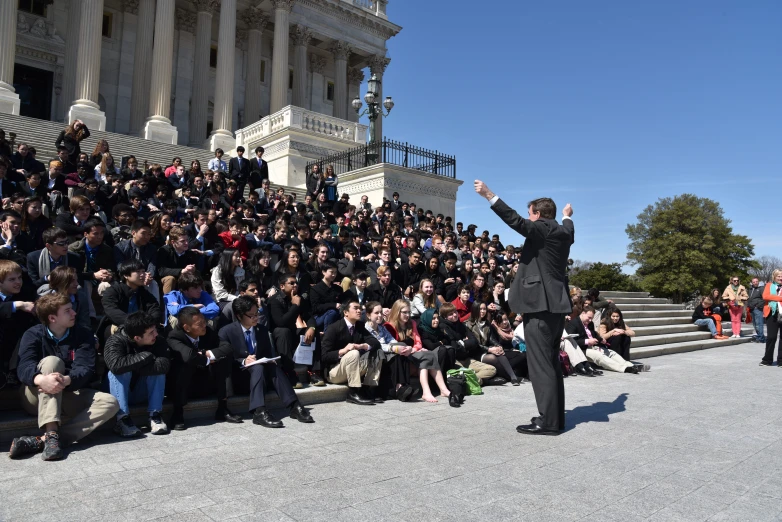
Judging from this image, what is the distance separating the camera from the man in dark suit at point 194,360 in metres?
5.70

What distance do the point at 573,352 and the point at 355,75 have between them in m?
35.1

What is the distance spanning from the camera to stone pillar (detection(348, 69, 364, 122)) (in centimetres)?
4062

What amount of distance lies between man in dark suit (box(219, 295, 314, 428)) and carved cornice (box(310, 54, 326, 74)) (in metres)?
35.3

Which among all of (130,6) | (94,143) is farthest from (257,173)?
(130,6)

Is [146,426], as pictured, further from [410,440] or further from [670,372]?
[670,372]

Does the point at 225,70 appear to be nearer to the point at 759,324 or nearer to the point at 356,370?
the point at 356,370

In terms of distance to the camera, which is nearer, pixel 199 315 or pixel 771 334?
pixel 199 315

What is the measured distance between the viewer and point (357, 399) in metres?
7.04

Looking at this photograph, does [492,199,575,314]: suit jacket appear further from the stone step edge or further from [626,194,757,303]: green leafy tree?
[626,194,757,303]: green leafy tree

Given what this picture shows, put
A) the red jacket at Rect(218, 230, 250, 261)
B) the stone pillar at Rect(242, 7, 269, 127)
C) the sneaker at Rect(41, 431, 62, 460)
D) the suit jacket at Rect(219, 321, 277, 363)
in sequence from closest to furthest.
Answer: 1. the sneaker at Rect(41, 431, 62, 460)
2. the suit jacket at Rect(219, 321, 277, 363)
3. the red jacket at Rect(218, 230, 250, 261)
4. the stone pillar at Rect(242, 7, 269, 127)

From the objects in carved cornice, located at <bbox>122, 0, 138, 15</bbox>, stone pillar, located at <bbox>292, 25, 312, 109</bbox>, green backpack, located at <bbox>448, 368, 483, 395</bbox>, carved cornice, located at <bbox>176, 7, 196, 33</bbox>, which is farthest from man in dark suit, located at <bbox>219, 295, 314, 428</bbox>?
stone pillar, located at <bbox>292, 25, 312, 109</bbox>

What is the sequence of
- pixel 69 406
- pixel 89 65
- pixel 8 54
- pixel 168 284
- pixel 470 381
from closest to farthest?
pixel 69 406, pixel 168 284, pixel 470 381, pixel 8 54, pixel 89 65

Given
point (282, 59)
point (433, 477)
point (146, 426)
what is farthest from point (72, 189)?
point (282, 59)

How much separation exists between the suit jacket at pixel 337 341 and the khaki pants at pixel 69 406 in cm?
283
